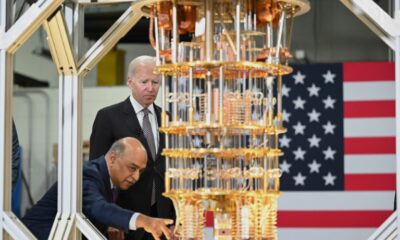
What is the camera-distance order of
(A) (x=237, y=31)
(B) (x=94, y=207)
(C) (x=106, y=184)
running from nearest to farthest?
(A) (x=237, y=31), (B) (x=94, y=207), (C) (x=106, y=184)

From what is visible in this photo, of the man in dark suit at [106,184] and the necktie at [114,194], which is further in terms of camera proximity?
the necktie at [114,194]

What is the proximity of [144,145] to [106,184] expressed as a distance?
29 centimetres

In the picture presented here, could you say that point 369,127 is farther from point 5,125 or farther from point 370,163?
point 5,125

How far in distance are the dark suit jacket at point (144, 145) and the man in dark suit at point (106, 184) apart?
0.23ft

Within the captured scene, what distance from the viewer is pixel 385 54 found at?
8.66 m

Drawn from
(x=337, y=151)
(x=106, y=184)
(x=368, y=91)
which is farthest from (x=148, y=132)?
(x=368, y=91)

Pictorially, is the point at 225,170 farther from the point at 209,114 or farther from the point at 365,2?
the point at 365,2

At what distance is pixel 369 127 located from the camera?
7953mm

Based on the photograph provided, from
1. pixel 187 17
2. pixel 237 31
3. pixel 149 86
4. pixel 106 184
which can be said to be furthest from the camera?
pixel 149 86

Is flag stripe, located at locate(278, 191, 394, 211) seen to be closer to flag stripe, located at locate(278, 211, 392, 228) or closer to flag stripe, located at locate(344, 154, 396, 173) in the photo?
flag stripe, located at locate(278, 211, 392, 228)

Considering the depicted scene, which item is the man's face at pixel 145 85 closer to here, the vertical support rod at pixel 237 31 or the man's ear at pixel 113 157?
the man's ear at pixel 113 157

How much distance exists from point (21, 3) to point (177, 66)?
1181 mm

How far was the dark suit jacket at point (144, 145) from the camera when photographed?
5.70m

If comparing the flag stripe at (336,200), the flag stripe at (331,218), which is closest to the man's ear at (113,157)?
the flag stripe at (336,200)
